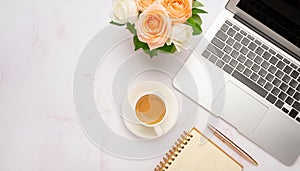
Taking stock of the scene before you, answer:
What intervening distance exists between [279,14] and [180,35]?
0.73ft

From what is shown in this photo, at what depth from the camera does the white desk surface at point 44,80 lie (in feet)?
3.22

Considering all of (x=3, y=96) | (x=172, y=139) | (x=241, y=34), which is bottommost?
(x=3, y=96)

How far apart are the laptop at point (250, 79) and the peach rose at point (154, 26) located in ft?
0.43

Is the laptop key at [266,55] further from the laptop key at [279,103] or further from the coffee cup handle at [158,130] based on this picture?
the coffee cup handle at [158,130]

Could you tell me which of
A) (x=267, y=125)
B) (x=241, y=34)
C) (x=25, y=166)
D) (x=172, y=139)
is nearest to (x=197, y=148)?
(x=172, y=139)

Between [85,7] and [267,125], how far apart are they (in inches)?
19.8

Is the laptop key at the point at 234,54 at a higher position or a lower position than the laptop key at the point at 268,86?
higher

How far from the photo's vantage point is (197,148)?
91cm

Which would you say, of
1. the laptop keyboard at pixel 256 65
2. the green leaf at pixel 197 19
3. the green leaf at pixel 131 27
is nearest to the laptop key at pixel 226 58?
the laptop keyboard at pixel 256 65

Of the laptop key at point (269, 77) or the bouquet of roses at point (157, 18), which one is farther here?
the laptop key at point (269, 77)

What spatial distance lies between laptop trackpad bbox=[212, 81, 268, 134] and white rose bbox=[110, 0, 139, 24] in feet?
0.88

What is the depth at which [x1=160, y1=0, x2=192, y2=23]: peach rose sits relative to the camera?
2.69 feet

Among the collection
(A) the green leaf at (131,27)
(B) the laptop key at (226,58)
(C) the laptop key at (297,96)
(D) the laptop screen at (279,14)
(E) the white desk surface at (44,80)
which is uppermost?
(D) the laptop screen at (279,14)

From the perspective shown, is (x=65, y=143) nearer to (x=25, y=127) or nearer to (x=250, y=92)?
(x=25, y=127)
